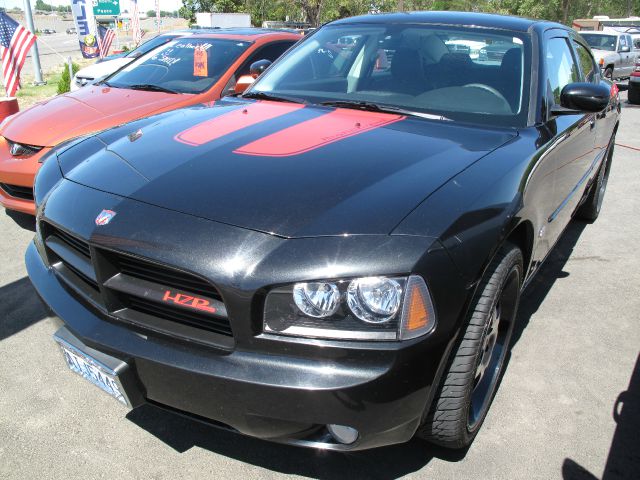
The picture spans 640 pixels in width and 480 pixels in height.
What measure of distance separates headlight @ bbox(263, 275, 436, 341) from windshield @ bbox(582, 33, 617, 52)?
18802 millimetres

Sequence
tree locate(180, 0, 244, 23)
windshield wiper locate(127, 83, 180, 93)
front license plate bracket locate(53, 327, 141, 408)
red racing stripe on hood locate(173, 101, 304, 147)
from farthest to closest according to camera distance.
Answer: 1. tree locate(180, 0, 244, 23)
2. windshield wiper locate(127, 83, 180, 93)
3. red racing stripe on hood locate(173, 101, 304, 147)
4. front license plate bracket locate(53, 327, 141, 408)

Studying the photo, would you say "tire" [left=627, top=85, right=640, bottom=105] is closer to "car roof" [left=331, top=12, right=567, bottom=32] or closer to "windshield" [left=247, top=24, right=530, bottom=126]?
"car roof" [left=331, top=12, right=567, bottom=32]

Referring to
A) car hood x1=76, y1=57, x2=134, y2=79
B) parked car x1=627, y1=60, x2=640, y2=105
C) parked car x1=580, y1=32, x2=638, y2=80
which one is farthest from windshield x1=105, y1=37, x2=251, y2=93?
parked car x1=580, y1=32, x2=638, y2=80

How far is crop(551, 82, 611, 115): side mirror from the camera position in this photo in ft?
9.46

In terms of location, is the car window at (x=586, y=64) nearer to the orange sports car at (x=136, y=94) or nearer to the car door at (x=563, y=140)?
the car door at (x=563, y=140)

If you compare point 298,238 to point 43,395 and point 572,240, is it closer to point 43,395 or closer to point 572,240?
point 43,395

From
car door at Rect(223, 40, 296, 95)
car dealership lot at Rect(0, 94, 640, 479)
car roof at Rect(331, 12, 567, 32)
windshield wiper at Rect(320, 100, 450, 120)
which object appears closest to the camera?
car dealership lot at Rect(0, 94, 640, 479)

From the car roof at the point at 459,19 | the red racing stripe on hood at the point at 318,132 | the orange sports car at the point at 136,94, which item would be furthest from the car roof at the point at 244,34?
the red racing stripe on hood at the point at 318,132

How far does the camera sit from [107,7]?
48.1 feet

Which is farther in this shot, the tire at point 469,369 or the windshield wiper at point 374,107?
the windshield wiper at point 374,107

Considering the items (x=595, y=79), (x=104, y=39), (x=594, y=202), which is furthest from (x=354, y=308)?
(x=104, y=39)

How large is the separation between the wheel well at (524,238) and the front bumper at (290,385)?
2.52ft

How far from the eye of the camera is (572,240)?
4797mm

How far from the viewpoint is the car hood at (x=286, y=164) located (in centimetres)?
189
